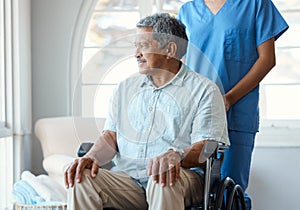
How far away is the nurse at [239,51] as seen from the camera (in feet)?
7.87

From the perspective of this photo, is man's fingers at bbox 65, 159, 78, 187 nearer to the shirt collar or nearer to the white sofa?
→ the shirt collar

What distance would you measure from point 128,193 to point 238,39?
0.82m

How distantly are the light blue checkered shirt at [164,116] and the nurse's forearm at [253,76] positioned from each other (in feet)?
0.75

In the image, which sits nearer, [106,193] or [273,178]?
[106,193]

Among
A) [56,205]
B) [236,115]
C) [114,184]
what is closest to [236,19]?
[236,115]

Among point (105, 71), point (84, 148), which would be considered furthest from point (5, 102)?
point (105, 71)

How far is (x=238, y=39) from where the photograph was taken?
2.39 meters

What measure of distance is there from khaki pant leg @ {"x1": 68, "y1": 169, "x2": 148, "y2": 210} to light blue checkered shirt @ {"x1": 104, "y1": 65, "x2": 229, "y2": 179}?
0.21 feet

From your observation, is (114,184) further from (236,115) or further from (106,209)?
(236,115)

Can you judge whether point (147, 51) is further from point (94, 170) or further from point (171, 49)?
point (94, 170)

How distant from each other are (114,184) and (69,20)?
200 centimetres

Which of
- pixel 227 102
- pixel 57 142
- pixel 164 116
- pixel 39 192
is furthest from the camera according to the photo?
pixel 57 142

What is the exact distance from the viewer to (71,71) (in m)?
3.82

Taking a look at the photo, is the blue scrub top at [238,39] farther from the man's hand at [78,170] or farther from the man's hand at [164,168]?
the man's hand at [78,170]
